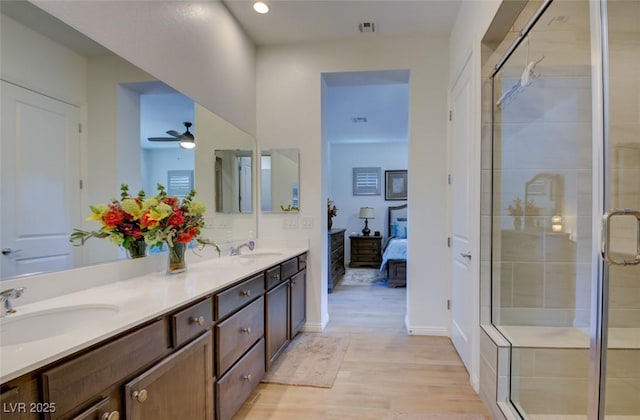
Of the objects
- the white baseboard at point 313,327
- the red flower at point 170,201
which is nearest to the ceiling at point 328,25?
the red flower at point 170,201

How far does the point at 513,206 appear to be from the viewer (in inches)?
83.4

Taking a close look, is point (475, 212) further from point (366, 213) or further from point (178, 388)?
point (366, 213)

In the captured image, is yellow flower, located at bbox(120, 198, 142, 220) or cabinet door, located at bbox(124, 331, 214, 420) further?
yellow flower, located at bbox(120, 198, 142, 220)

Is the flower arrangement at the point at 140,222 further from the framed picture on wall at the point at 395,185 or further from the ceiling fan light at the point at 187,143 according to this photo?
the framed picture on wall at the point at 395,185

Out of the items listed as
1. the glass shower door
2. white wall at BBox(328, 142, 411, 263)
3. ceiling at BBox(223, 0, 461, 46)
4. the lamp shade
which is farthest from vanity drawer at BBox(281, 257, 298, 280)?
white wall at BBox(328, 142, 411, 263)

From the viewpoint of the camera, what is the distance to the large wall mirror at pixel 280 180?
3.23m

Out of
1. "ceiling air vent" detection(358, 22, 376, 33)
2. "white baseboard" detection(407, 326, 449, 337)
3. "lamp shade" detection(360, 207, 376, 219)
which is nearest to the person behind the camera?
"ceiling air vent" detection(358, 22, 376, 33)

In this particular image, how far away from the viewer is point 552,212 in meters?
2.08

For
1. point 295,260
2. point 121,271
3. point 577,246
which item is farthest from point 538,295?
point 121,271

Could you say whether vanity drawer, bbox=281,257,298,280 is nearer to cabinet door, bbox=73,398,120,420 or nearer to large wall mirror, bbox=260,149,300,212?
large wall mirror, bbox=260,149,300,212

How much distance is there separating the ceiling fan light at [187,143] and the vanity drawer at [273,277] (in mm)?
1009

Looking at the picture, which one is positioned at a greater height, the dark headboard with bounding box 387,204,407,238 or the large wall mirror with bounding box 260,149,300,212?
the large wall mirror with bounding box 260,149,300,212

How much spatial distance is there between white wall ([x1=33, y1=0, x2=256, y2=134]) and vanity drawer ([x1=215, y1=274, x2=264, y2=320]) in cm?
131

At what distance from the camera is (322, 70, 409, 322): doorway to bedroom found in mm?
5031
